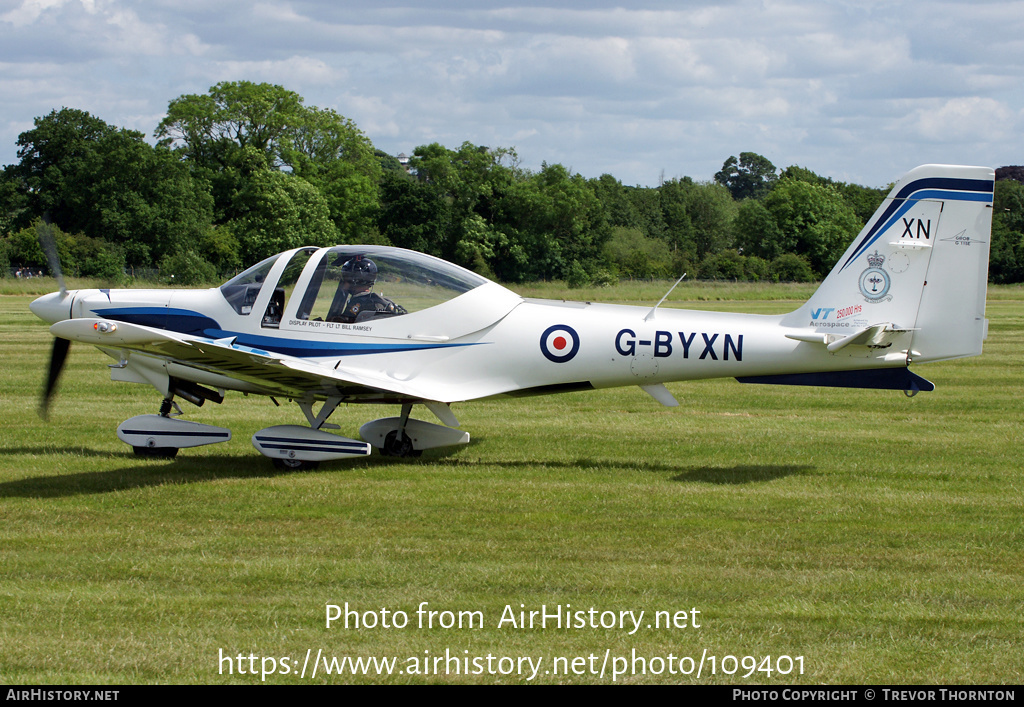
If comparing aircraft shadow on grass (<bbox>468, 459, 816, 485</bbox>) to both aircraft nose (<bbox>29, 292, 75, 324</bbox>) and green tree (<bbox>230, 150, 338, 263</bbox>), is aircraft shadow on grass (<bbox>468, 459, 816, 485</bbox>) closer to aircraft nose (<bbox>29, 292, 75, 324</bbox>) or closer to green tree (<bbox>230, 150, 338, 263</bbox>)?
aircraft nose (<bbox>29, 292, 75, 324</bbox>)

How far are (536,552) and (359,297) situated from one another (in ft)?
12.3

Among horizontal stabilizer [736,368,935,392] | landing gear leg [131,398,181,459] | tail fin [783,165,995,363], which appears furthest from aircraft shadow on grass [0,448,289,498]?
tail fin [783,165,995,363]

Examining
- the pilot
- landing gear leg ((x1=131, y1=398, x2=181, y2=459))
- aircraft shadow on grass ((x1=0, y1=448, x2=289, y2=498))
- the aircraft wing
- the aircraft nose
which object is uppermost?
the pilot

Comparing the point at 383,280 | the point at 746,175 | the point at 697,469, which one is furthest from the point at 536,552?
the point at 746,175

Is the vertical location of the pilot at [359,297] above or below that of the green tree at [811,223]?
below

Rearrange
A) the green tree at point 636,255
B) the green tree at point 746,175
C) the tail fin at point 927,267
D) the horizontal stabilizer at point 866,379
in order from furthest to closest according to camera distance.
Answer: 1. the green tree at point 746,175
2. the green tree at point 636,255
3. the horizontal stabilizer at point 866,379
4. the tail fin at point 927,267

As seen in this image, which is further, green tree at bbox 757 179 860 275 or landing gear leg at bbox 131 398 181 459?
green tree at bbox 757 179 860 275

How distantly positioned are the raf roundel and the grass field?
1082 mm

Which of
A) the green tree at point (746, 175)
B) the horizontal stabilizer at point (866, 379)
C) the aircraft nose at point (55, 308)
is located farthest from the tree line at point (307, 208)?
the green tree at point (746, 175)

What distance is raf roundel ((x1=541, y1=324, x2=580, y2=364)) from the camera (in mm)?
8680

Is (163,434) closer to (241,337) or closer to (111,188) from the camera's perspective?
(241,337)

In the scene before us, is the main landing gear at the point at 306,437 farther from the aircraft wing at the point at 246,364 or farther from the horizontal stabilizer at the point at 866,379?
the horizontal stabilizer at the point at 866,379

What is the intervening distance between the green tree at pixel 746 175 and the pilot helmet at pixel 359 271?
162818 millimetres

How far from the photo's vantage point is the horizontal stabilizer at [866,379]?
817cm
